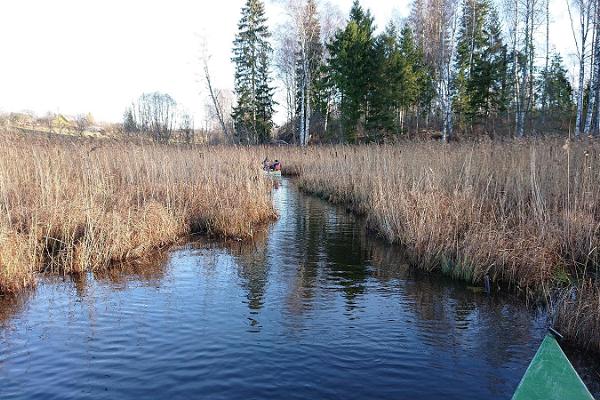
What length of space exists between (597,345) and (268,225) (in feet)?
24.0

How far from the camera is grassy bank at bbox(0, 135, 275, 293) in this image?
6.51 m

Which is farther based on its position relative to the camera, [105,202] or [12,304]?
[105,202]

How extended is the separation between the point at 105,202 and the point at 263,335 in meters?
4.84

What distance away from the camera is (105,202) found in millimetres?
7949

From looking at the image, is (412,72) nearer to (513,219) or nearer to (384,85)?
(384,85)

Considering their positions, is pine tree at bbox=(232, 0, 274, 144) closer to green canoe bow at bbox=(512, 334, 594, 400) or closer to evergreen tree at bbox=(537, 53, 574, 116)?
evergreen tree at bbox=(537, 53, 574, 116)

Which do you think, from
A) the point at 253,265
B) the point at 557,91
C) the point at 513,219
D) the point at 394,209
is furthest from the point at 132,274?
the point at 557,91

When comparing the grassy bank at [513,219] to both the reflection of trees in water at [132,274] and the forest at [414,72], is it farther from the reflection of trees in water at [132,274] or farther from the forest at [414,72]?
the forest at [414,72]

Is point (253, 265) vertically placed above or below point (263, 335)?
above

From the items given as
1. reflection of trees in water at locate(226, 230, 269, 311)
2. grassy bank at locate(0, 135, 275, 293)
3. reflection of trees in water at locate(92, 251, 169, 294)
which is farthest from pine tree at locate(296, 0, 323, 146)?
reflection of trees in water at locate(92, 251, 169, 294)

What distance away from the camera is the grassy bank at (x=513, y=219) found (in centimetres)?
546

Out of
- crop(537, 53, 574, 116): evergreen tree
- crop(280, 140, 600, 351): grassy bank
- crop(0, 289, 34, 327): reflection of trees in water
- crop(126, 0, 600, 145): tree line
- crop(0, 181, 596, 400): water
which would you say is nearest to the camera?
crop(0, 181, 596, 400): water

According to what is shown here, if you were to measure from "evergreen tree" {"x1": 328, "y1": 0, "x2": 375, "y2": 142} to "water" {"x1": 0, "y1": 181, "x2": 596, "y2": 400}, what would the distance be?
18.7 meters

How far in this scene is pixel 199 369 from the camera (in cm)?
397
